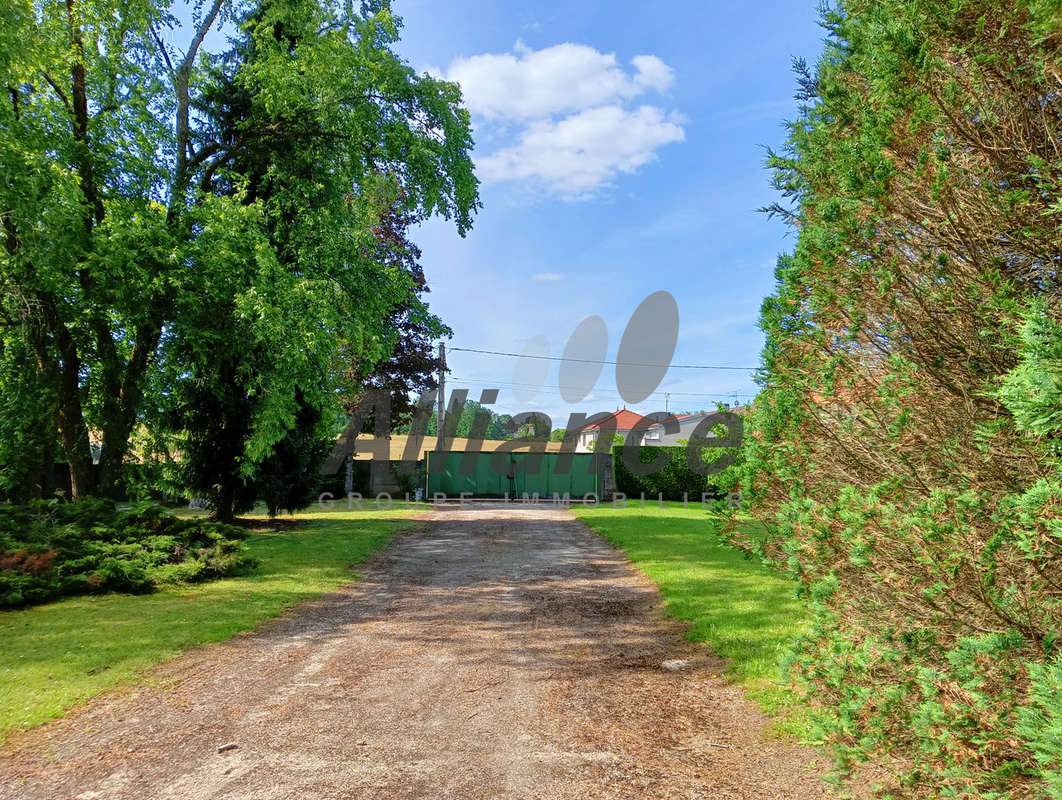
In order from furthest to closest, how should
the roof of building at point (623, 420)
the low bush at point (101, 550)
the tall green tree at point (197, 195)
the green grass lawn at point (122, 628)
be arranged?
the roof of building at point (623, 420) < the tall green tree at point (197, 195) < the low bush at point (101, 550) < the green grass lawn at point (122, 628)

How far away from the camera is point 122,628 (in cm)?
647

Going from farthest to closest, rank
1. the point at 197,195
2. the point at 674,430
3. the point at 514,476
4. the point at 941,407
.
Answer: the point at 674,430 < the point at 514,476 < the point at 197,195 < the point at 941,407

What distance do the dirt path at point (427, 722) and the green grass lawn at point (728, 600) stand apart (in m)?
0.27

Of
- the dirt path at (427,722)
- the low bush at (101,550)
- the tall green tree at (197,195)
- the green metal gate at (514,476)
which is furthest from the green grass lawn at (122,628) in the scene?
the green metal gate at (514,476)

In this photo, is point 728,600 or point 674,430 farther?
point 674,430

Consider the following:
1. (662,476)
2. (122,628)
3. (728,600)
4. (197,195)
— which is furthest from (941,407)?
(662,476)

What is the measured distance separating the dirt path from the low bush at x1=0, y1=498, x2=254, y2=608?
2896mm

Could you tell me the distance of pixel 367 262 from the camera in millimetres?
14086

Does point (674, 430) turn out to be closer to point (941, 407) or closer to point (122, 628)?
point (122, 628)

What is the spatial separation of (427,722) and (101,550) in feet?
23.4

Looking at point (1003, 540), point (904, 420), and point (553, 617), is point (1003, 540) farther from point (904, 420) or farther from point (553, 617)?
point (553, 617)

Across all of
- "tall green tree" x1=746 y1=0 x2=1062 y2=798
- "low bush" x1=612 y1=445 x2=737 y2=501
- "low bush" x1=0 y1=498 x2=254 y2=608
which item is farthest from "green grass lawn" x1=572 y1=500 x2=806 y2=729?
"low bush" x1=612 y1=445 x2=737 y2=501

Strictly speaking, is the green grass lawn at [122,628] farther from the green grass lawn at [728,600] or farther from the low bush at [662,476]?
the low bush at [662,476]

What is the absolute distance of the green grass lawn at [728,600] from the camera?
4980mm
